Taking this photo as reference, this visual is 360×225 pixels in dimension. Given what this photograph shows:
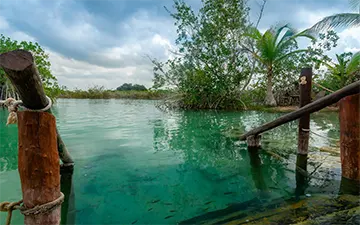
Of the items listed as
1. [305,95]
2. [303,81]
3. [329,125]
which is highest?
[303,81]

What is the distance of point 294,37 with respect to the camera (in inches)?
600

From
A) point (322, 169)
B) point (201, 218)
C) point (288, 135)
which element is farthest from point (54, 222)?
point (288, 135)

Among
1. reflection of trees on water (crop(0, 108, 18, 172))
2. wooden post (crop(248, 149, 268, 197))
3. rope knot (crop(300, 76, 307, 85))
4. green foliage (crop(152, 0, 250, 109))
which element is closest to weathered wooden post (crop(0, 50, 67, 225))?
wooden post (crop(248, 149, 268, 197))

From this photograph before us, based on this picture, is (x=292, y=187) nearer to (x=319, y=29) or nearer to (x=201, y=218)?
(x=201, y=218)

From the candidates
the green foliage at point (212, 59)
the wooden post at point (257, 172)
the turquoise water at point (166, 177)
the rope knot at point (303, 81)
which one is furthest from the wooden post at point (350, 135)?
the green foliage at point (212, 59)

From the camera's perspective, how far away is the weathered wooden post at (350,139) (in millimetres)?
3234

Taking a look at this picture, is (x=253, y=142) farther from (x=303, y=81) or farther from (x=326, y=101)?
(x=326, y=101)

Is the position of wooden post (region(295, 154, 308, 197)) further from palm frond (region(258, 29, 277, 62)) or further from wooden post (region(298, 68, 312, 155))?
palm frond (region(258, 29, 277, 62))

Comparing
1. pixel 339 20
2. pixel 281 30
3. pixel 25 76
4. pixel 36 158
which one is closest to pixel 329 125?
pixel 339 20

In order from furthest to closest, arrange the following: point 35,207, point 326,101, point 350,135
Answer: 1. point 326,101
2. point 350,135
3. point 35,207

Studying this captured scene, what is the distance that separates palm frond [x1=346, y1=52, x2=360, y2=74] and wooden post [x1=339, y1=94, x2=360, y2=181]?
1461 centimetres

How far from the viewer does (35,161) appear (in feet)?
Result: 4.93

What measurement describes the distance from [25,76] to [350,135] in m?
3.84

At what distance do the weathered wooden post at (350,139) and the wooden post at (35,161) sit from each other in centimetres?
362
